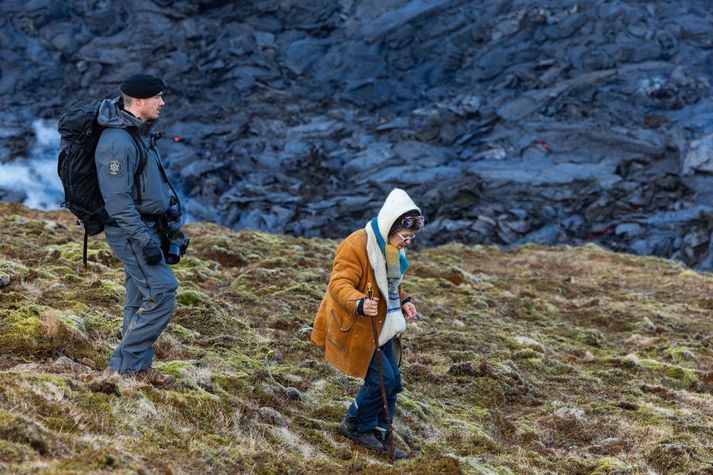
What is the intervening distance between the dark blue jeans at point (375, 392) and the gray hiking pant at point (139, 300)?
2.23 metres

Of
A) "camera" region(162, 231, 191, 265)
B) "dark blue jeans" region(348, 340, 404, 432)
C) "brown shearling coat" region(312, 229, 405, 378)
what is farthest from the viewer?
"camera" region(162, 231, 191, 265)

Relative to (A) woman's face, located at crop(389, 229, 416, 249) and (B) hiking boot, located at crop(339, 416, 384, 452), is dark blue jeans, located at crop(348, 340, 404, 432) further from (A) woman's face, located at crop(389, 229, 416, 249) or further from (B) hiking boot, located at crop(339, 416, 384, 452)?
(A) woman's face, located at crop(389, 229, 416, 249)

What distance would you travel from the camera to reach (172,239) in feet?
27.5

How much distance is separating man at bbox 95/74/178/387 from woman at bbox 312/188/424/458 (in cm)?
174

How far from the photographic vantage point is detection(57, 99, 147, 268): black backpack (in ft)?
25.0

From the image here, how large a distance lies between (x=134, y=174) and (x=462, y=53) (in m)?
71.7

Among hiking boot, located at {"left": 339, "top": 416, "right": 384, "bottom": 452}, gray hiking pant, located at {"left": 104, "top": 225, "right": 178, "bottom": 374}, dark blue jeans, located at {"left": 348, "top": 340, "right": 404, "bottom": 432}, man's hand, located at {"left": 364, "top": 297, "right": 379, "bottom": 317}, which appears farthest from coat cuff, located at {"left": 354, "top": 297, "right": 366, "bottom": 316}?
gray hiking pant, located at {"left": 104, "top": 225, "right": 178, "bottom": 374}

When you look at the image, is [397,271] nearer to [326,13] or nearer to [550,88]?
[550,88]

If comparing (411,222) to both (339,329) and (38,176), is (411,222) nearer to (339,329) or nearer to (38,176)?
(339,329)

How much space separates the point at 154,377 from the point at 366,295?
2.48 metres

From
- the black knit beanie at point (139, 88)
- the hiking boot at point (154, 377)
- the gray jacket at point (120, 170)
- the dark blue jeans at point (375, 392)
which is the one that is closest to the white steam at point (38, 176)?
the hiking boot at point (154, 377)

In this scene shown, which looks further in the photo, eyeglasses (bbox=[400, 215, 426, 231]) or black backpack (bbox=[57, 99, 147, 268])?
eyeglasses (bbox=[400, 215, 426, 231])

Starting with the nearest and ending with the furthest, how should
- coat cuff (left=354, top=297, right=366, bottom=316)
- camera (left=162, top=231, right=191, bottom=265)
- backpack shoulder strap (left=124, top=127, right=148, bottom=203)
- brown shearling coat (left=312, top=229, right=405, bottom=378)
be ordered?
1. coat cuff (left=354, top=297, right=366, bottom=316)
2. backpack shoulder strap (left=124, top=127, right=148, bottom=203)
3. brown shearling coat (left=312, top=229, right=405, bottom=378)
4. camera (left=162, top=231, right=191, bottom=265)

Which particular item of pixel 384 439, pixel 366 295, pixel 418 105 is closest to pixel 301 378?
pixel 384 439
